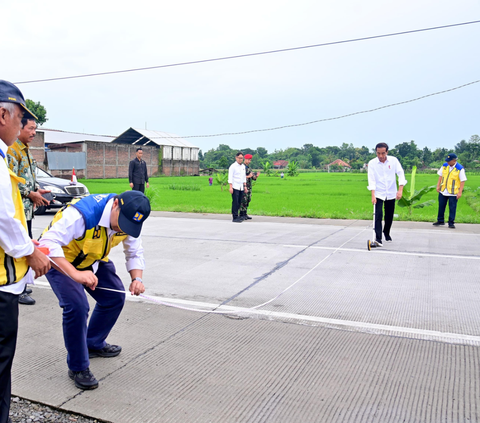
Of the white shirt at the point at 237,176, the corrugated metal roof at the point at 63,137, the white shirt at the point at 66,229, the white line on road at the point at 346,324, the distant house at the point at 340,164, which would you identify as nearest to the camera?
the white shirt at the point at 66,229

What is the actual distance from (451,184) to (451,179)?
0.13 metres

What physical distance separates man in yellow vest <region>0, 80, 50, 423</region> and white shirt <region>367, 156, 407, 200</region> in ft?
24.4

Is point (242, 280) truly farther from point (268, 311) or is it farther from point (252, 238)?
point (252, 238)

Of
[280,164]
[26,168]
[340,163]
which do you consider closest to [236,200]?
[26,168]

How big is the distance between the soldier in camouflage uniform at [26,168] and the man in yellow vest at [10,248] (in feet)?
8.65

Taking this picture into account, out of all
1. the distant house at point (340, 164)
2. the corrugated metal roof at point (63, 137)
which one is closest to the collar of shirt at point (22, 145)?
the corrugated metal roof at point (63, 137)

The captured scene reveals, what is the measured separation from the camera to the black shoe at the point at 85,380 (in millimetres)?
3176

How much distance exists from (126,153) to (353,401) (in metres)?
53.6

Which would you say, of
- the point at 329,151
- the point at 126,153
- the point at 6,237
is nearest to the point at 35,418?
the point at 6,237

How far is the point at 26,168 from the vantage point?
5.34 meters

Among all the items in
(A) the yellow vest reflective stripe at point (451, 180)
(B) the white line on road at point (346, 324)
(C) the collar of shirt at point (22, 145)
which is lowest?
(B) the white line on road at point (346, 324)

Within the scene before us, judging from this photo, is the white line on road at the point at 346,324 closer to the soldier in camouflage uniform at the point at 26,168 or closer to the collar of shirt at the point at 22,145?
the soldier in camouflage uniform at the point at 26,168

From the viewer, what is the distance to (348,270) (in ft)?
22.0

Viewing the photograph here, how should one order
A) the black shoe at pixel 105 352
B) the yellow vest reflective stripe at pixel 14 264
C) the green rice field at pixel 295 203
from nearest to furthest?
the yellow vest reflective stripe at pixel 14 264, the black shoe at pixel 105 352, the green rice field at pixel 295 203
